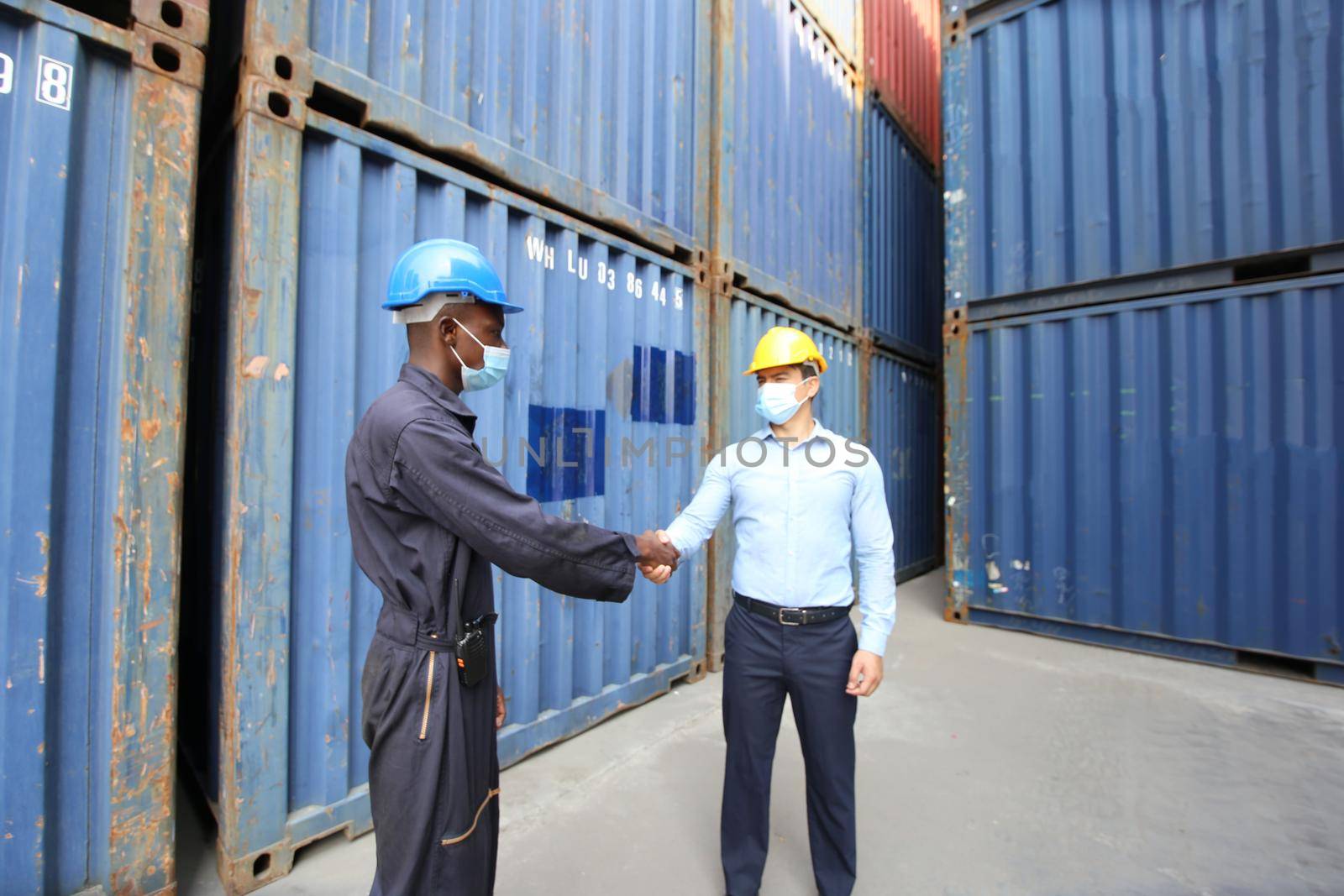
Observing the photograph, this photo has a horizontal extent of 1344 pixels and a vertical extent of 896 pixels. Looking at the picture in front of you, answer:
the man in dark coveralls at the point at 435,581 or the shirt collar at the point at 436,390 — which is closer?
the man in dark coveralls at the point at 435,581

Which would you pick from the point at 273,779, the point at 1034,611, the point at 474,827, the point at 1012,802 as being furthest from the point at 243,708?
the point at 1034,611

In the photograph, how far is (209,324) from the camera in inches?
106

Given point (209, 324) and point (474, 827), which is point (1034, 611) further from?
point (209, 324)

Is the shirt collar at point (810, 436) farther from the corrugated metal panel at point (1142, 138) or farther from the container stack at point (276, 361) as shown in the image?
the corrugated metal panel at point (1142, 138)

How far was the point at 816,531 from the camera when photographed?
2.17 metres

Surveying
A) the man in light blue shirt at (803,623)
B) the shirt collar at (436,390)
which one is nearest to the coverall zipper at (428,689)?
the shirt collar at (436,390)

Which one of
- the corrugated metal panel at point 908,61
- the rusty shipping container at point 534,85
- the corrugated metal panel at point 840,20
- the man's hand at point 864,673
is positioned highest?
the corrugated metal panel at point 908,61

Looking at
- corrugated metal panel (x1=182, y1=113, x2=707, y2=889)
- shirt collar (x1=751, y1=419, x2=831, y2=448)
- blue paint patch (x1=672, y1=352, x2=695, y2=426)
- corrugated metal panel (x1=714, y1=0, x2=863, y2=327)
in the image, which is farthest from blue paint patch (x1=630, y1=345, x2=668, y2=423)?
shirt collar (x1=751, y1=419, x2=831, y2=448)

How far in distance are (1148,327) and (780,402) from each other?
4575mm

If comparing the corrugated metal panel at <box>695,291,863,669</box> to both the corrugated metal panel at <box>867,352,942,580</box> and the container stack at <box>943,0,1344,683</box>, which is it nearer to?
the corrugated metal panel at <box>867,352,942,580</box>

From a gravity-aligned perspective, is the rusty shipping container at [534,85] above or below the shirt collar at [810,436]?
above

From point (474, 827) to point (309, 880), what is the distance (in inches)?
51.8

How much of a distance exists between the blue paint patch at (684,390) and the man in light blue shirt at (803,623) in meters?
1.91

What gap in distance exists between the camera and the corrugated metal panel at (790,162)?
187 inches
